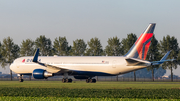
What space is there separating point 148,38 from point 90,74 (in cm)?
1070

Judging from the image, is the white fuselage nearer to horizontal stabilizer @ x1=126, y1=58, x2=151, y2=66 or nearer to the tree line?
horizontal stabilizer @ x1=126, y1=58, x2=151, y2=66

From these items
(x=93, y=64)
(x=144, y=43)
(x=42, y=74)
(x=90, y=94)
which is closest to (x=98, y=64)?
(x=93, y=64)

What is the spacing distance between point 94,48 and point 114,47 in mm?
5384

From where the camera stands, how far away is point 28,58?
5066 centimetres

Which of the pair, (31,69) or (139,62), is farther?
(31,69)

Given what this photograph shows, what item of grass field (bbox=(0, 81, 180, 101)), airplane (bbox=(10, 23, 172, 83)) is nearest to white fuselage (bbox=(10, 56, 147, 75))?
airplane (bbox=(10, 23, 172, 83))

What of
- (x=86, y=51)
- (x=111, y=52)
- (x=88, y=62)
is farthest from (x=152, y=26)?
(x=86, y=51)

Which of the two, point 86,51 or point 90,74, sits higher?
point 86,51

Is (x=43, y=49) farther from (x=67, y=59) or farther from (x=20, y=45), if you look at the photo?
(x=67, y=59)

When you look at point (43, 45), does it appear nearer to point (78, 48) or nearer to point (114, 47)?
point (78, 48)

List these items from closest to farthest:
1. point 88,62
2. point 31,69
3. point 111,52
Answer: point 88,62 < point 31,69 < point 111,52

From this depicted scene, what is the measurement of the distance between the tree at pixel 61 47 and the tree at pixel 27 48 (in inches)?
246

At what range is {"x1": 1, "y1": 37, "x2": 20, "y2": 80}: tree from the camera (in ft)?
248

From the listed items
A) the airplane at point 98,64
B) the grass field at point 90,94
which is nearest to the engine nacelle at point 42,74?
the airplane at point 98,64
